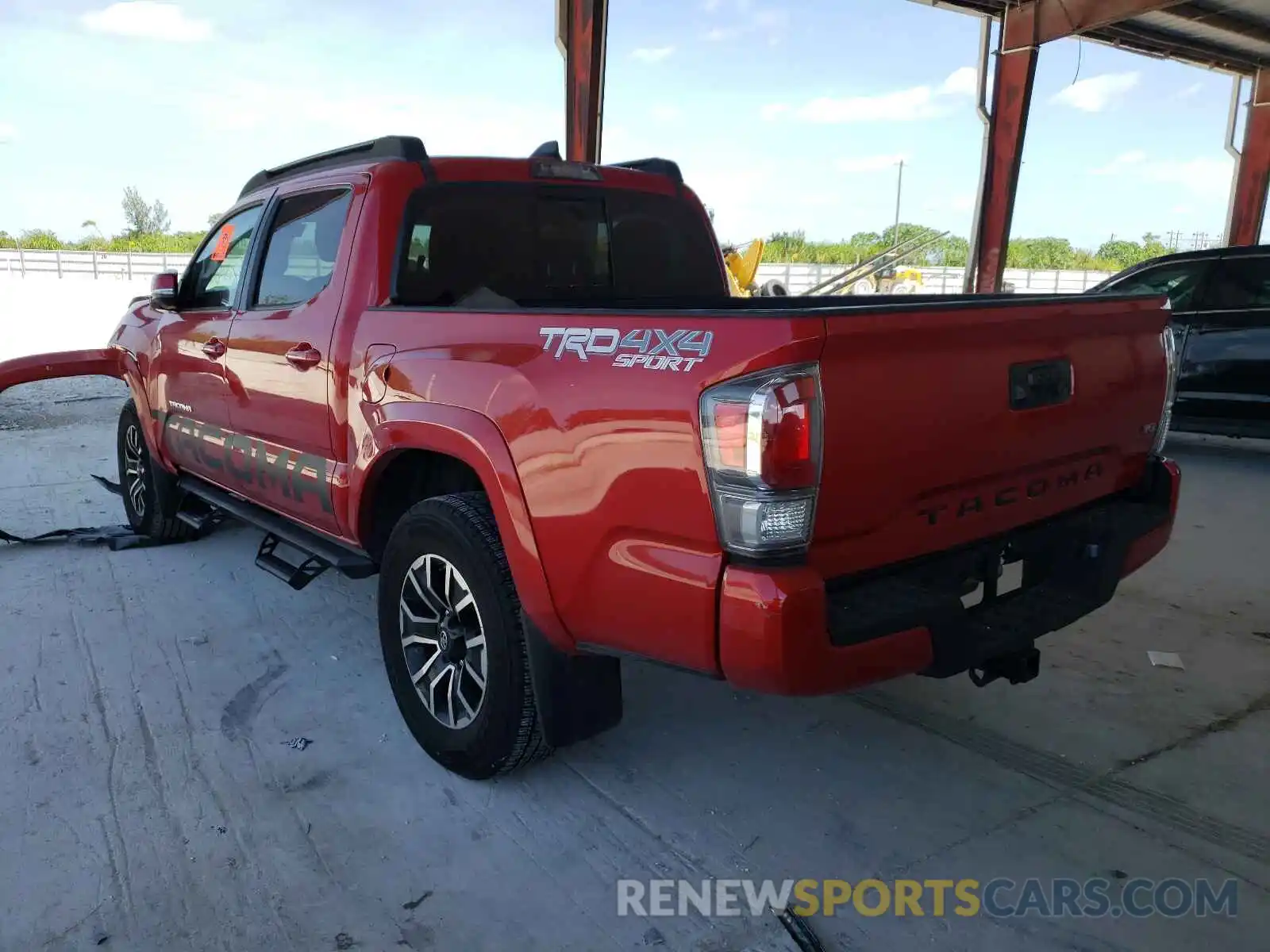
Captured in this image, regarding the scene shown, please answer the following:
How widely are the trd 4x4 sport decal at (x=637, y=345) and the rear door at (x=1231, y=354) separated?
6.75 metres

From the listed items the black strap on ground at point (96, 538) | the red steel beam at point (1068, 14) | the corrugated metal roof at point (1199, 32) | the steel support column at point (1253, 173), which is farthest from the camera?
the steel support column at point (1253, 173)

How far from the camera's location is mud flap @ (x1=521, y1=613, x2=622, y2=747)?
2531 mm

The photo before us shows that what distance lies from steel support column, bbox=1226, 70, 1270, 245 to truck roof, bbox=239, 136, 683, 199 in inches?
740

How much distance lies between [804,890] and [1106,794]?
3.45ft

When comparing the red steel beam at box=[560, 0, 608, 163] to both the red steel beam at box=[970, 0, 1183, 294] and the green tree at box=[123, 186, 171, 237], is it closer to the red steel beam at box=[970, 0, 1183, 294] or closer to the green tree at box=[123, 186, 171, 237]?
the red steel beam at box=[970, 0, 1183, 294]

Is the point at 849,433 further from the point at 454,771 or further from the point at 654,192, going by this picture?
the point at 654,192

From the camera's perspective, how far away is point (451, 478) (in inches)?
126

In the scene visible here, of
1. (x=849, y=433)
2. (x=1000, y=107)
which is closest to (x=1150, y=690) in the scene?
(x=849, y=433)

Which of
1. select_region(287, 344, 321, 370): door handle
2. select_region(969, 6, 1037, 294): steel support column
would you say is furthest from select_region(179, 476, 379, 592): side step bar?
select_region(969, 6, 1037, 294): steel support column

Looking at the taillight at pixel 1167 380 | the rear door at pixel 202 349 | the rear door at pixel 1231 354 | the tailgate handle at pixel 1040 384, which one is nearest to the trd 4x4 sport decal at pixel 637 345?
the tailgate handle at pixel 1040 384

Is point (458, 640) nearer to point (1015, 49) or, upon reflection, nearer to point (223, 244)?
point (223, 244)

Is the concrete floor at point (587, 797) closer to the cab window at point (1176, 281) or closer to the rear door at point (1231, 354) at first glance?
the rear door at point (1231, 354)

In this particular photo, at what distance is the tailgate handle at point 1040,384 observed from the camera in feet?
7.76

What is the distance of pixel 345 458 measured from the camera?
3.22 meters
